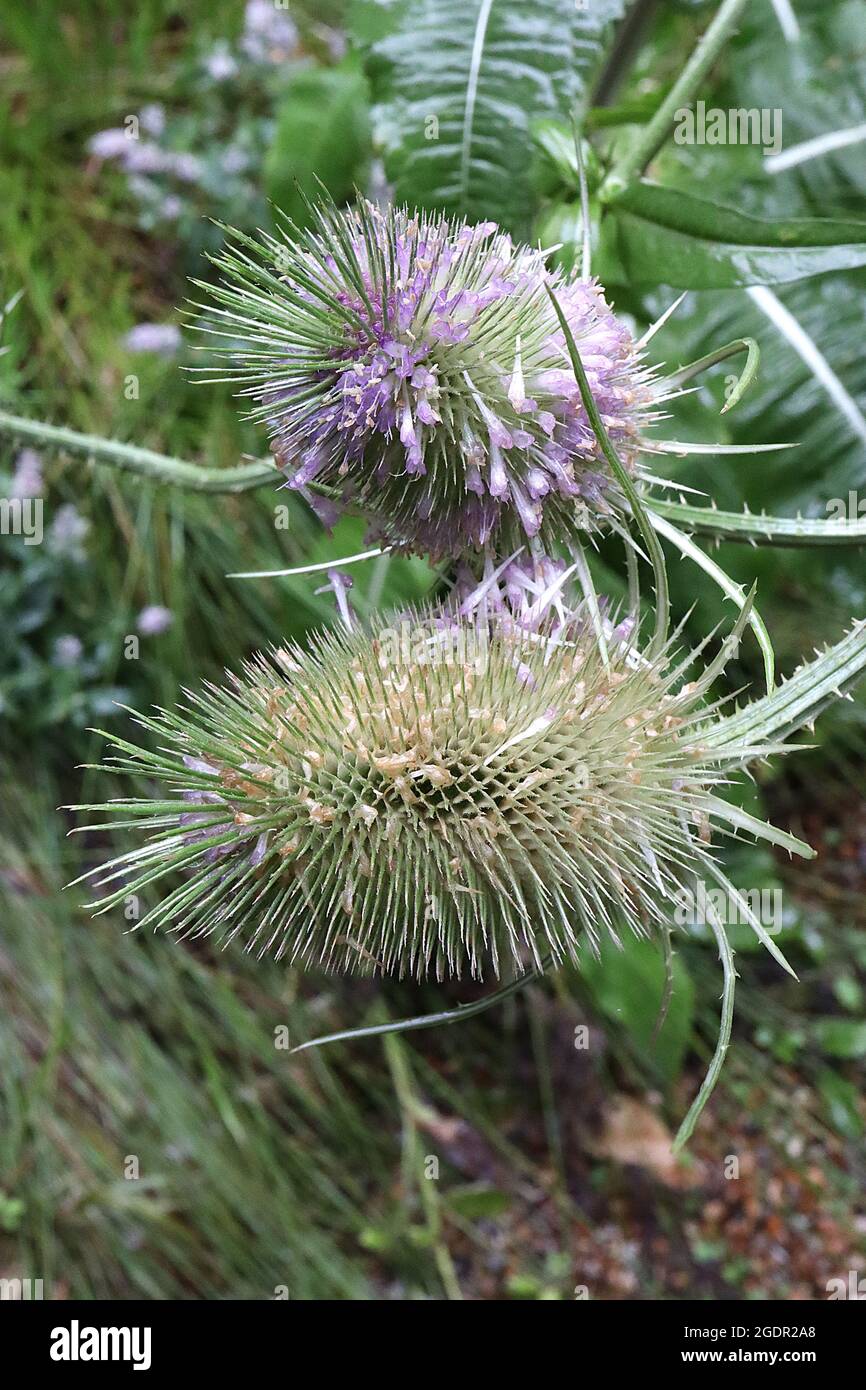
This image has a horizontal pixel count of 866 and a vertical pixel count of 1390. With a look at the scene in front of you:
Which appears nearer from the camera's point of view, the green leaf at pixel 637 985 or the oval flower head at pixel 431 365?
the oval flower head at pixel 431 365

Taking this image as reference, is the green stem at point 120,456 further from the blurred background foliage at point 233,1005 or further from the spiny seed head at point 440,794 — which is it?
the blurred background foliage at point 233,1005

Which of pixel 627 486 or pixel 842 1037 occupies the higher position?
pixel 627 486

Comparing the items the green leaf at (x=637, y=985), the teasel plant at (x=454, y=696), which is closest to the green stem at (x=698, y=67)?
the teasel plant at (x=454, y=696)

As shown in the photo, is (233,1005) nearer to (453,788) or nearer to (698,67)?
(453,788)

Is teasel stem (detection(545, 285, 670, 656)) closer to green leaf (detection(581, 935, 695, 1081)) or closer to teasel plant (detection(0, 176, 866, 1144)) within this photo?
teasel plant (detection(0, 176, 866, 1144))

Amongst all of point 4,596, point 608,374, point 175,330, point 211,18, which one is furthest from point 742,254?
point 211,18

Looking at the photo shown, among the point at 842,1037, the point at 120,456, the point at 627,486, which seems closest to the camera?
the point at 627,486

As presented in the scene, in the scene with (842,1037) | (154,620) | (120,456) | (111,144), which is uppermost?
(111,144)

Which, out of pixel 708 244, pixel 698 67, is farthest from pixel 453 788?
pixel 698 67
